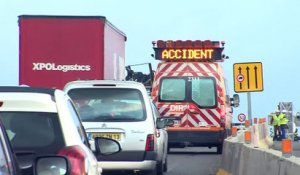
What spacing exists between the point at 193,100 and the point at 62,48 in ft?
20.1

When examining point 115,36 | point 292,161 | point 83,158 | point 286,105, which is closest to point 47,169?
point 83,158

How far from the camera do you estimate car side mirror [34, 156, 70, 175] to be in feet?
17.9

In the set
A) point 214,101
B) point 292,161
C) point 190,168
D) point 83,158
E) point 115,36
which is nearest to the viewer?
point 83,158

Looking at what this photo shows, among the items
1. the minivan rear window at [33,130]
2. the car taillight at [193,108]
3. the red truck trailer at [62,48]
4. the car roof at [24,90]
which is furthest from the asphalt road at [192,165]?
the minivan rear window at [33,130]

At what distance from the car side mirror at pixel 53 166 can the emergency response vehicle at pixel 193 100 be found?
63.1 feet

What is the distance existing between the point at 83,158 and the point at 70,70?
13993mm

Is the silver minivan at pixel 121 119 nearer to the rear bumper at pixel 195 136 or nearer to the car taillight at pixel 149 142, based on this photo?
the car taillight at pixel 149 142

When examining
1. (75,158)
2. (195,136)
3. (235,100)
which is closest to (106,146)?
(75,158)

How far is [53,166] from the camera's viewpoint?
573 centimetres

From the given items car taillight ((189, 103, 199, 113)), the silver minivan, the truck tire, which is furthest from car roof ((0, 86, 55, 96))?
car taillight ((189, 103, 199, 113))

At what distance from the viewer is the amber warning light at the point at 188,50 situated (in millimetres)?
Result: 26016

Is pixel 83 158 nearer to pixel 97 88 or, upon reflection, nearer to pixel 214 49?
pixel 97 88

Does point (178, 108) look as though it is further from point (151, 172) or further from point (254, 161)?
point (254, 161)

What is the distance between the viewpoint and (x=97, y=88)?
551 inches
